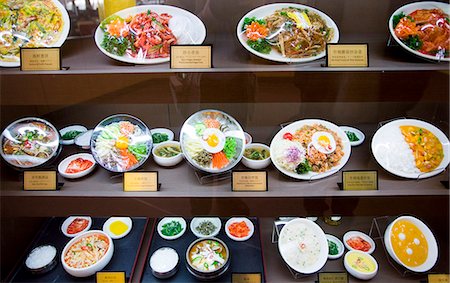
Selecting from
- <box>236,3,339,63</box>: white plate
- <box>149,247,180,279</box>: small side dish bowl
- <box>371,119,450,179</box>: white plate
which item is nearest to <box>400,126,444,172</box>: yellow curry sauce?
<box>371,119,450,179</box>: white plate

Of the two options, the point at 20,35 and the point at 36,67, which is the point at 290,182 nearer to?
the point at 36,67

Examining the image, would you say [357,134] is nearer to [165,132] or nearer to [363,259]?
[363,259]

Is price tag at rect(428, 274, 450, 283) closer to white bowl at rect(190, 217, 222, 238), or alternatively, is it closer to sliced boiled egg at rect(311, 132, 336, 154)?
sliced boiled egg at rect(311, 132, 336, 154)

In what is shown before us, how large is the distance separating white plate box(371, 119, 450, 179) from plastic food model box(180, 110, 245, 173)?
60 centimetres

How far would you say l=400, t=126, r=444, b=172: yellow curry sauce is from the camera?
1.53 m

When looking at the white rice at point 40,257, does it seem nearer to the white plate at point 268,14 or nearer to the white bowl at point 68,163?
the white bowl at point 68,163

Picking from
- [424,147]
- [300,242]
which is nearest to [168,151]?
[300,242]

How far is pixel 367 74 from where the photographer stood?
138 centimetres

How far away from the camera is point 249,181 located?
1.44 meters

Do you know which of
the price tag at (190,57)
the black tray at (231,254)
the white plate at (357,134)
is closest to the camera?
the price tag at (190,57)

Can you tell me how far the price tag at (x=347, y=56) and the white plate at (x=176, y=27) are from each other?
20.8 inches

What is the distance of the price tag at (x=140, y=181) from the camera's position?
1.44 metres

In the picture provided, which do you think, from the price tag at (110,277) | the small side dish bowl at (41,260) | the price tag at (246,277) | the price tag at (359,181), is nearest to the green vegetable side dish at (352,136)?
the price tag at (359,181)

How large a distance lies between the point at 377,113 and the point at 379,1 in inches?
21.6
